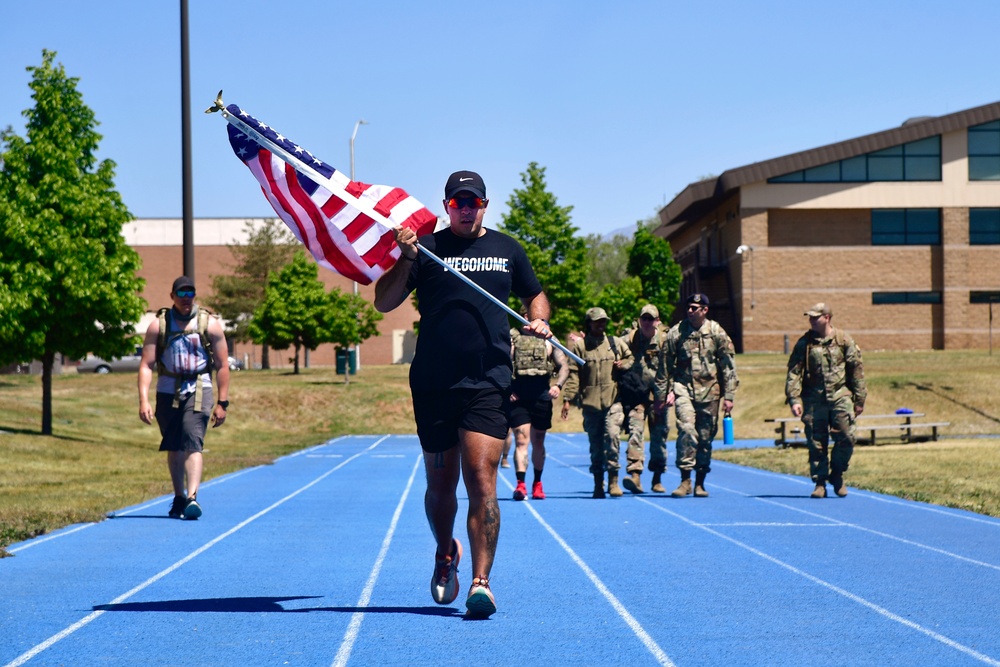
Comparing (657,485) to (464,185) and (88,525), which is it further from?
(464,185)

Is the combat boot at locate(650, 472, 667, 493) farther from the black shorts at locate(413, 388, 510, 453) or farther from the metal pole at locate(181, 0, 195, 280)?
the metal pole at locate(181, 0, 195, 280)

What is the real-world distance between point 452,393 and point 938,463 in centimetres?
1561

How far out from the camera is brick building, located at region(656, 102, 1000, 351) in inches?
2436

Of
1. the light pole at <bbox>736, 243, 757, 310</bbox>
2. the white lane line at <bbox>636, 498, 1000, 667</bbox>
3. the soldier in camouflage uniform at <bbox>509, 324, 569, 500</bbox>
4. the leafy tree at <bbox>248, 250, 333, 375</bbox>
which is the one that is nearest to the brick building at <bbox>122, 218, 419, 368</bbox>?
the leafy tree at <bbox>248, 250, 333, 375</bbox>

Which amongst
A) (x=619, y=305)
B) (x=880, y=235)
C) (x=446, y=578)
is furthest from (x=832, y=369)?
(x=619, y=305)

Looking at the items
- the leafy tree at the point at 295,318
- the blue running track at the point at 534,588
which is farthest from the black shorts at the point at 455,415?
the leafy tree at the point at 295,318

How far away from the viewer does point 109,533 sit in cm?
1112

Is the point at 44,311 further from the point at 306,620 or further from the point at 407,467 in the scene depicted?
the point at 306,620

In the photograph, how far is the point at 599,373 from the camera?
1483 centimetres

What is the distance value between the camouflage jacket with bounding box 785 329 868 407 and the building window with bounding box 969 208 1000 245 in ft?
170

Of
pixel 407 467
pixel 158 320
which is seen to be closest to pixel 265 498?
pixel 158 320

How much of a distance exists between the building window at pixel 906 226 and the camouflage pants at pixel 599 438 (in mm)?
51182

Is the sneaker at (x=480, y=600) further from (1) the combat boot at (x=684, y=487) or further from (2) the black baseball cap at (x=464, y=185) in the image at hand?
(1) the combat boot at (x=684, y=487)

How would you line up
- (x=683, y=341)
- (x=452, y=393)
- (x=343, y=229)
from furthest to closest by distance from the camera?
1. (x=683, y=341)
2. (x=343, y=229)
3. (x=452, y=393)
